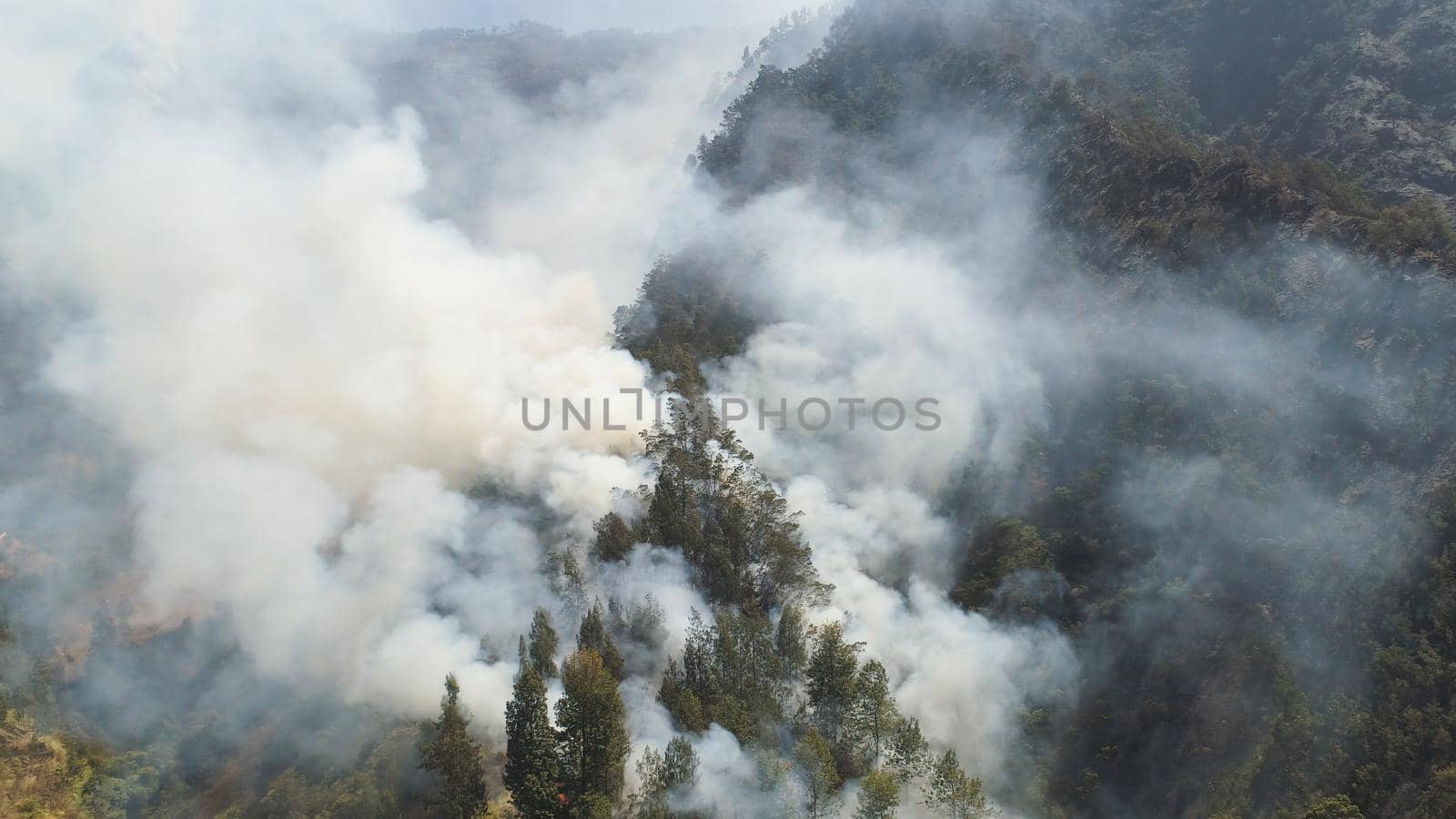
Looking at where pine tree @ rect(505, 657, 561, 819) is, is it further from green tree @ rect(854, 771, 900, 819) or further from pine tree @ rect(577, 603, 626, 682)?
green tree @ rect(854, 771, 900, 819)

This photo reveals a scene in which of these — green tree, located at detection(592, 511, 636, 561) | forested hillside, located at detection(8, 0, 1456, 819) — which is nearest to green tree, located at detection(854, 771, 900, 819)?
forested hillside, located at detection(8, 0, 1456, 819)

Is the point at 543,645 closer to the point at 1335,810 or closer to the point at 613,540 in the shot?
the point at 613,540

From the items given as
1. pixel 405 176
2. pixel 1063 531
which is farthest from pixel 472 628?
pixel 405 176

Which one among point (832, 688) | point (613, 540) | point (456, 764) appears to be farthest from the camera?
point (613, 540)

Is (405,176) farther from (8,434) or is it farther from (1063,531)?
(1063,531)

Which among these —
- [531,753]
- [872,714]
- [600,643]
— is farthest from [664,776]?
[872,714]

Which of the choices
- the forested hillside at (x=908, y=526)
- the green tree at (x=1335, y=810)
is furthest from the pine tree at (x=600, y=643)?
the green tree at (x=1335, y=810)
